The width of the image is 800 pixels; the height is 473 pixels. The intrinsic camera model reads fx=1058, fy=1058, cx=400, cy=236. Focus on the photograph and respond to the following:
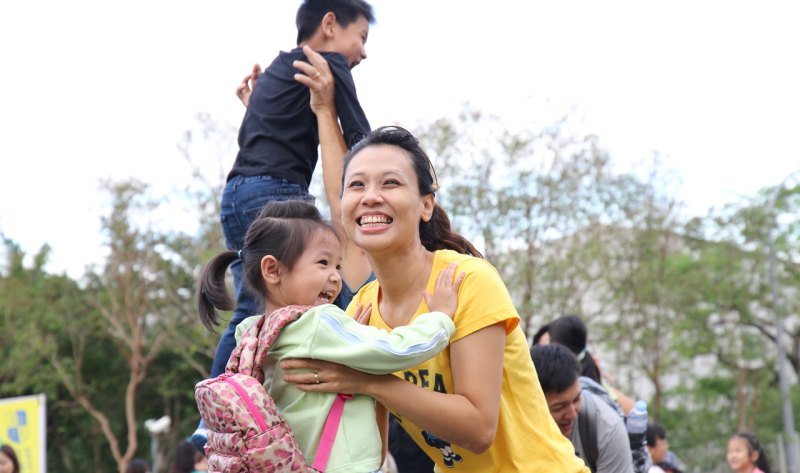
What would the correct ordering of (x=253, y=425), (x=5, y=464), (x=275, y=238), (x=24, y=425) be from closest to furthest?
(x=253, y=425) → (x=275, y=238) → (x=5, y=464) → (x=24, y=425)

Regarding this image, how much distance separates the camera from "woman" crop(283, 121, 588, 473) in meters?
Answer: 3.33

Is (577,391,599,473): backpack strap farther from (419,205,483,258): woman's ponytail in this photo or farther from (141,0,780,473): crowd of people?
(419,205,483,258): woman's ponytail

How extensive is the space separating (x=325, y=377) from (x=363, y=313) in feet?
2.15

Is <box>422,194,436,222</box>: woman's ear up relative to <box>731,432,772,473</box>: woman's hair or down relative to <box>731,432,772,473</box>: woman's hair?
up

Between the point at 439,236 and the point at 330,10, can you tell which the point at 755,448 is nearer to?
the point at 330,10

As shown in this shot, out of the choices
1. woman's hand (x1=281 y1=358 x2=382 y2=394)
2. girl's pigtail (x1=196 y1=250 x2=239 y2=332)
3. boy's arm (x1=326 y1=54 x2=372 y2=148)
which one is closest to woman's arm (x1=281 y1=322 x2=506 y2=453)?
woman's hand (x1=281 y1=358 x2=382 y2=394)

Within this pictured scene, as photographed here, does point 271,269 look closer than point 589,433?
Yes

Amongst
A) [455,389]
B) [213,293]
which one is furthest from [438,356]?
[213,293]

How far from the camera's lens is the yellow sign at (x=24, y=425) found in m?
14.4

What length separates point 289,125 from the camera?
5012 mm

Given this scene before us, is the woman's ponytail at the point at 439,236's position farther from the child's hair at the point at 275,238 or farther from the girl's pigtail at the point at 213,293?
the girl's pigtail at the point at 213,293

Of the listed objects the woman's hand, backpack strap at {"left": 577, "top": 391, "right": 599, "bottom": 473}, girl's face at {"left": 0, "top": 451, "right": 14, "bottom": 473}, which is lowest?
girl's face at {"left": 0, "top": 451, "right": 14, "bottom": 473}

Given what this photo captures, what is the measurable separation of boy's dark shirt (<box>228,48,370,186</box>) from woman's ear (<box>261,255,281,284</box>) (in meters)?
1.28

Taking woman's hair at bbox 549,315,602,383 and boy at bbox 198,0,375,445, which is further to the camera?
woman's hair at bbox 549,315,602,383
